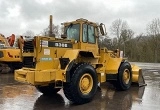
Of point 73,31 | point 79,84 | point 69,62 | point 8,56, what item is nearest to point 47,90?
point 79,84

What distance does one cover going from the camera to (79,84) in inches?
328

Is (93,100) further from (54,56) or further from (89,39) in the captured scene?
(89,39)

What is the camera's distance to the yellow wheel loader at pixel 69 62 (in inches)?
318

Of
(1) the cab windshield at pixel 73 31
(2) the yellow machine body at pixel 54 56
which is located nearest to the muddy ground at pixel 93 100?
(2) the yellow machine body at pixel 54 56

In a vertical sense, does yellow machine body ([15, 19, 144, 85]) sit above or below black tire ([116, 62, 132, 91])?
above

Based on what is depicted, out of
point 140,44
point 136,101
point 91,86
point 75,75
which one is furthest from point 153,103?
point 140,44

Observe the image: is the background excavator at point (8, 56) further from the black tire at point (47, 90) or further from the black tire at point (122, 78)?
the black tire at point (122, 78)

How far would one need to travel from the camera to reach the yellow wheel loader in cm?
808

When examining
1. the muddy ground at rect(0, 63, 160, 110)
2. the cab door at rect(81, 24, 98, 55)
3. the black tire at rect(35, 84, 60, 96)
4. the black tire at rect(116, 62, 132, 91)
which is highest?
the cab door at rect(81, 24, 98, 55)

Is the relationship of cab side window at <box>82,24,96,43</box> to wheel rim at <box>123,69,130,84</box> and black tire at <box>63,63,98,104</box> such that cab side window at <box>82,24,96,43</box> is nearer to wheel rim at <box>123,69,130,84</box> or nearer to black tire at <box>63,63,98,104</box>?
black tire at <box>63,63,98,104</box>

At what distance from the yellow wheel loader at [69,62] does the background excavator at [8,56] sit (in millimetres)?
8110

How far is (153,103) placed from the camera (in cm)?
843

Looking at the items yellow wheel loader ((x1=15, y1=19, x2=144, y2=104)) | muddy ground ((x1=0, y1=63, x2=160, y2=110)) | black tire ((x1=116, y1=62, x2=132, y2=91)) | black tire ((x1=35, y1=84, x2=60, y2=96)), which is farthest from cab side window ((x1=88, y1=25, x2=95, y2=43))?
black tire ((x1=35, y1=84, x2=60, y2=96))

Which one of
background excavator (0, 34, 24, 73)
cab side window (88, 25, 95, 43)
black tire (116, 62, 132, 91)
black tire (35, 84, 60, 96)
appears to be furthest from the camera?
background excavator (0, 34, 24, 73)
